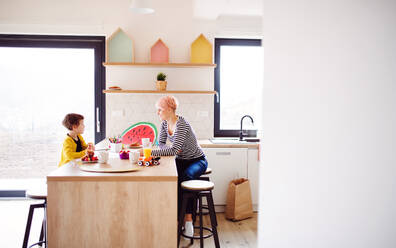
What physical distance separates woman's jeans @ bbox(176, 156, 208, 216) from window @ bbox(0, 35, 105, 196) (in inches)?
70.1

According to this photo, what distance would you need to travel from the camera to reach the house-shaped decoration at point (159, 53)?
4.10m

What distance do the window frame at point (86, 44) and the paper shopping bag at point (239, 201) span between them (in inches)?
74.1

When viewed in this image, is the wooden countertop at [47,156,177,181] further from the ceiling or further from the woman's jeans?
the ceiling

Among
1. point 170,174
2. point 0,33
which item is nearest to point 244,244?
point 170,174

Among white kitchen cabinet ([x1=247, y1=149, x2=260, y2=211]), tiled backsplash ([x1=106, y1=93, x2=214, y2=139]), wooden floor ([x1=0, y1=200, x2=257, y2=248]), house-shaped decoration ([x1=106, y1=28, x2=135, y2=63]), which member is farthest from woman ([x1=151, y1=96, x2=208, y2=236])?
house-shaped decoration ([x1=106, y1=28, x2=135, y2=63])

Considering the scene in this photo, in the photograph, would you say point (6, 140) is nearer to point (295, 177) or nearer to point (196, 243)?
point (196, 243)

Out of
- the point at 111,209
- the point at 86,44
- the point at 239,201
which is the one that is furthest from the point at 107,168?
the point at 86,44

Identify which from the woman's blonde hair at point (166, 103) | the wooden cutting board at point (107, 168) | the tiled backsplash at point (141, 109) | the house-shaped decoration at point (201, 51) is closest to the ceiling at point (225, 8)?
the house-shaped decoration at point (201, 51)

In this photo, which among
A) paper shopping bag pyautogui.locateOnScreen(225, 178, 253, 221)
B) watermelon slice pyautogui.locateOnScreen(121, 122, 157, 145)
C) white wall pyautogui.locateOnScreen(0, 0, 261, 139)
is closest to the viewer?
watermelon slice pyautogui.locateOnScreen(121, 122, 157, 145)

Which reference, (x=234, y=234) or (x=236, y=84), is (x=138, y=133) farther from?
(x=236, y=84)

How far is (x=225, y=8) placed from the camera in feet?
12.3

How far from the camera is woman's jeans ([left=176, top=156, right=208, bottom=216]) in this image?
9.11 feet

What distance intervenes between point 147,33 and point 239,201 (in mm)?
2427

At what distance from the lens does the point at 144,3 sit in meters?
3.04
